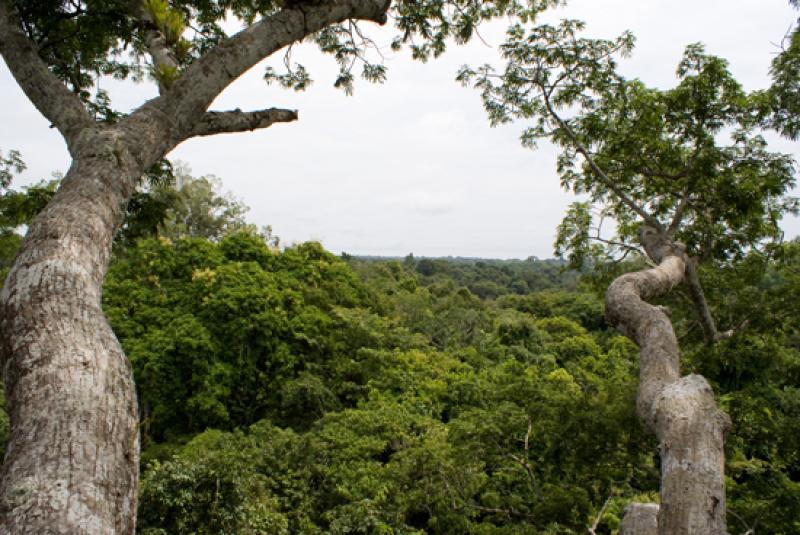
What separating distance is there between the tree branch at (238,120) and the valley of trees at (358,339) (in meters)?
0.01

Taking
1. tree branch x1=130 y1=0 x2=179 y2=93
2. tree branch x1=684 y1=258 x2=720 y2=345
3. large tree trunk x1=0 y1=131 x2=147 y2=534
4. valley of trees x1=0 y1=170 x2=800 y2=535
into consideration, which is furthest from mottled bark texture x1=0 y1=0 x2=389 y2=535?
tree branch x1=684 y1=258 x2=720 y2=345

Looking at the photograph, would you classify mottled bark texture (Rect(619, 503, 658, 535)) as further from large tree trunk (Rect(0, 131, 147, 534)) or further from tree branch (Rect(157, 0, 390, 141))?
tree branch (Rect(157, 0, 390, 141))

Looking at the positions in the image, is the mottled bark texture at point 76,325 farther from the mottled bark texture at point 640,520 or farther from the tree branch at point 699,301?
the tree branch at point 699,301

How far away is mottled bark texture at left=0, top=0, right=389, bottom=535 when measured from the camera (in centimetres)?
89

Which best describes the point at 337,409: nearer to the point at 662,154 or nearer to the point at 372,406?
the point at 372,406

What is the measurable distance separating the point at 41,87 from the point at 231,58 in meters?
0.85

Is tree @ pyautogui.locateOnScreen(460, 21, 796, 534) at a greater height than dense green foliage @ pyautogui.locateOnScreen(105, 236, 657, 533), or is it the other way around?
tree @ pyautogui.locateOnScreen(460, 21, 796, 534)

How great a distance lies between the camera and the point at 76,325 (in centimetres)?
119

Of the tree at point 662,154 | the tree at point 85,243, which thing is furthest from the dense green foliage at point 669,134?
the tree at point 85,243

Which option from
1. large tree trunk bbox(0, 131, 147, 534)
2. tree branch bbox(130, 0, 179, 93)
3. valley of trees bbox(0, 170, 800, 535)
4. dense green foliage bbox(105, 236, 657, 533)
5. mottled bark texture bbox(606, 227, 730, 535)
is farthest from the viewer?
dense green foliage bbox(105, 236, 657, 533)

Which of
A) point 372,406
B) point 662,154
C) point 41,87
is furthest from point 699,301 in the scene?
point 372,406

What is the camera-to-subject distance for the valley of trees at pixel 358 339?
1.22 metres

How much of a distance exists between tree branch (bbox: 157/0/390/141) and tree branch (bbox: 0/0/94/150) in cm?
35

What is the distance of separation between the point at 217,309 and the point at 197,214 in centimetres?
1223
